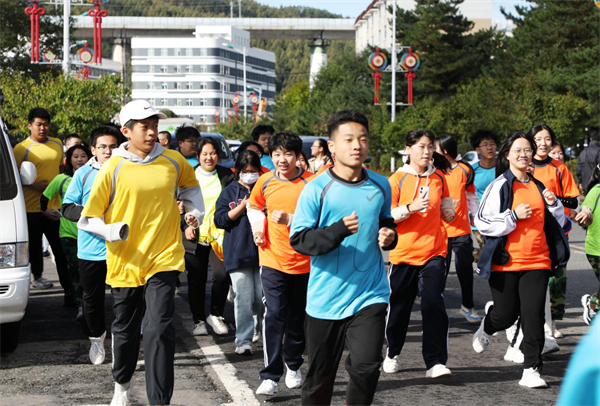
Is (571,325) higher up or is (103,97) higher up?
(103,97)

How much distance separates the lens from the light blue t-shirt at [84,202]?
698cm

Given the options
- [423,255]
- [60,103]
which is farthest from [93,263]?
[60,103]

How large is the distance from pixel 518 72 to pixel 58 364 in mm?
48460

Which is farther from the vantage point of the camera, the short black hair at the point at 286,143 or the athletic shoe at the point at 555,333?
the athletic shoe at the point at 555,333

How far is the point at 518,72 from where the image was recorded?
52375 mm

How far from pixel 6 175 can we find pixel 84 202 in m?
0.67

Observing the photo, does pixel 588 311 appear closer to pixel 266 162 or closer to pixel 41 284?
pixel 266 162

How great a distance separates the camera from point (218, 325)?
329 inches

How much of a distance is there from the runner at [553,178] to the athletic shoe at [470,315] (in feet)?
3.41

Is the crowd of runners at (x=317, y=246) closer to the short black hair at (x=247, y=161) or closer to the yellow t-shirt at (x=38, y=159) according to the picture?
the short black hair at (x=247, y=161)

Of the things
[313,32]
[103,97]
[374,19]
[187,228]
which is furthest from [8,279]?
[313,32]

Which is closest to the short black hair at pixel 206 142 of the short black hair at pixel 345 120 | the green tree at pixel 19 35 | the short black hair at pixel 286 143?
the short black hair at pixel 286 143

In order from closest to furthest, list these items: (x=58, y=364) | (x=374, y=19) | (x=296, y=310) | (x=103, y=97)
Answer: (x=296, y=310), (x=58, y=364), (x=103, y=97), (x=374, y=19)

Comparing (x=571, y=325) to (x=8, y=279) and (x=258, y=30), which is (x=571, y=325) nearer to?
(x=8, y=279)
